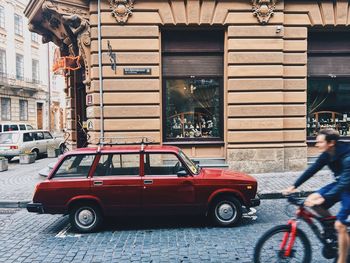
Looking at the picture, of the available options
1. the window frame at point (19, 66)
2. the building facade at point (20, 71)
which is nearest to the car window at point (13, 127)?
the building facade at point (20, 71)

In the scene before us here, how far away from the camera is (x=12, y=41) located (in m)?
37.8

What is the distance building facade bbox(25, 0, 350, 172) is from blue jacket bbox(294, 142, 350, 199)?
7.15m

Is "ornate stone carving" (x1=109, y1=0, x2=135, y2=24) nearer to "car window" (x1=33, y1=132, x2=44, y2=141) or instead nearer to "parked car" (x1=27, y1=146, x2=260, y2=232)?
"parked car" (x1=27, y1=146, x2=260, y2=232)

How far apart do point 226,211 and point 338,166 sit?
273 centimetres

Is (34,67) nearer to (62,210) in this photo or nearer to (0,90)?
(0,90)

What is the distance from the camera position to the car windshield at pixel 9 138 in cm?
1862

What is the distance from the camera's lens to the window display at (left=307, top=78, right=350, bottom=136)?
41.9 feet

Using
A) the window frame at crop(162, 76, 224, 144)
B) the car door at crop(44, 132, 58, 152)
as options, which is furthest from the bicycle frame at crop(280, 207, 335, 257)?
the car door at crop(44, 132, 58, 152)

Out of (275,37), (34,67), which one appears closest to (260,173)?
(275,37)

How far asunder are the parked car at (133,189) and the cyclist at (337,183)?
7.60 ft

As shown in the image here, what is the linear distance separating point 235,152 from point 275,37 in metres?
4.10

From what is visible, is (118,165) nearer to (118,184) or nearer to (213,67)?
(118,184)

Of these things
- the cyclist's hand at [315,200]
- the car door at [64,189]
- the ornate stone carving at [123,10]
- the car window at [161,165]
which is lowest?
the car door at [64,189]

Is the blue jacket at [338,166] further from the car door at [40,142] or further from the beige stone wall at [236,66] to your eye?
the car door at [40,142]
